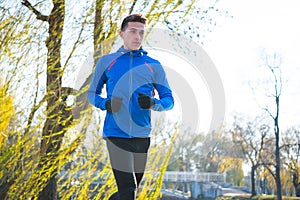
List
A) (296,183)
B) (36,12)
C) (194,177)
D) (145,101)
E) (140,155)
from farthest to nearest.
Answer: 1. (194,177)
2. (296,183)
3. (36,12)
4. (140,155)
5. (145,101)

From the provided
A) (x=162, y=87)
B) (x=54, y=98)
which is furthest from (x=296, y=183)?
(x=162, y=87)

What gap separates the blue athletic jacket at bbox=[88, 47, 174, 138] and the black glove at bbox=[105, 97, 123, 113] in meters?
0.03

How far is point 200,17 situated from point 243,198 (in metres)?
24.7

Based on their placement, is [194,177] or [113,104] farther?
[194,177]

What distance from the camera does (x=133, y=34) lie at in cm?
182

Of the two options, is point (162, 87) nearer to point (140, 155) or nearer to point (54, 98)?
point (140, 155)

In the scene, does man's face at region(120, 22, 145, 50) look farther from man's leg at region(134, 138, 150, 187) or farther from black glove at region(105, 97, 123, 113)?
man's leg at region(134, 138, 150, 187)

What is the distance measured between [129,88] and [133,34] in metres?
0.23

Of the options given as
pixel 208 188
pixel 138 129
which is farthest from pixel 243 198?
pixel 138 129

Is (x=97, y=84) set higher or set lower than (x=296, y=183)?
higher

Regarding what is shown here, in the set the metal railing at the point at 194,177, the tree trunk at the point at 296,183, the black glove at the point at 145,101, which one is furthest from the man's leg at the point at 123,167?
the tree trunk at the point at 296,183

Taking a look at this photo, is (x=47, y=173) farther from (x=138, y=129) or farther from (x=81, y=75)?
(x=138, y=129)

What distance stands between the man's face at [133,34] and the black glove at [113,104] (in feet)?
0.84

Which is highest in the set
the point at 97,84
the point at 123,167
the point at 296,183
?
the point at 97,84
